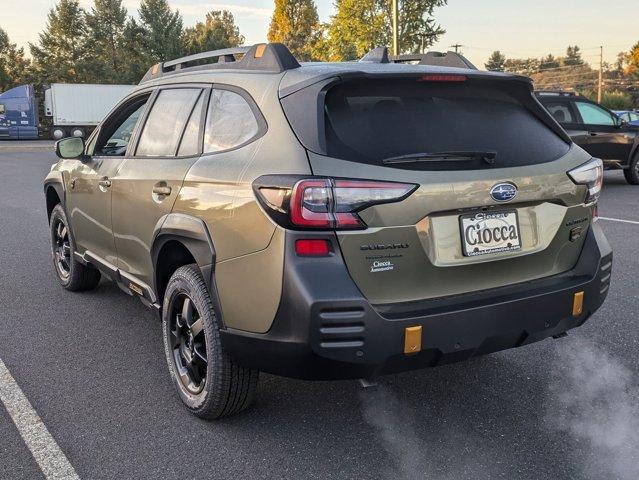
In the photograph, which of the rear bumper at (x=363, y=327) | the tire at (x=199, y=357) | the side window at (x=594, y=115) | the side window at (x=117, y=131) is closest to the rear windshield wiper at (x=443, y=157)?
the rear bumper at (x=363, y=327)

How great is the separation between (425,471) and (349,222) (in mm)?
1085

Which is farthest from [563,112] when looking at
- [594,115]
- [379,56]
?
[379,56]

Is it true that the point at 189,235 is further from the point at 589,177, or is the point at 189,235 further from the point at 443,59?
the point at 589,177

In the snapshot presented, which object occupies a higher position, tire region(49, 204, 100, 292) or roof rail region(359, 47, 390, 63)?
roof rail region(359, 47, 390, 63)

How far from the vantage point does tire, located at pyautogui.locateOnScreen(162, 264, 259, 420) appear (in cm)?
286

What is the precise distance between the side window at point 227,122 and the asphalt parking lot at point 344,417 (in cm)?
132

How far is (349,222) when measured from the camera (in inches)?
94.3

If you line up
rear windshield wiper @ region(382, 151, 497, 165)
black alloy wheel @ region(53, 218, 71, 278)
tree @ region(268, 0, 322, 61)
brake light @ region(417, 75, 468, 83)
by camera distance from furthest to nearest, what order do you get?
tree @ region(268, 0, 322, 61), black alloy wheel @ region(53, 218, 71, 278), brake light @ region(417, 75, 468, 83), rear windshield wiper @ region(382, 151, 497, 165)

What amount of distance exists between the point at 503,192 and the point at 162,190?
1.68 m

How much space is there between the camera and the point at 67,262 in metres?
5.43

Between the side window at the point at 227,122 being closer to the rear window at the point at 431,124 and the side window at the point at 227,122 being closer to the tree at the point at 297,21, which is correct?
the rear window at the point at 431,124

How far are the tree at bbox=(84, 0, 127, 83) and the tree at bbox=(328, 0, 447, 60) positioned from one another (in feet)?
99.6

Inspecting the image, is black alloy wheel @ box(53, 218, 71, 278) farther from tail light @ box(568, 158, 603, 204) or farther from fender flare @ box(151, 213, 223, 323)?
tail light @ box(568, 158, 603, 204)

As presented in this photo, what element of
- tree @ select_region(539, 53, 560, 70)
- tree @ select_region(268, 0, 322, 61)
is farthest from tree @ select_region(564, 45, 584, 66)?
tree @ select_region(268, 0, 322, 61)
